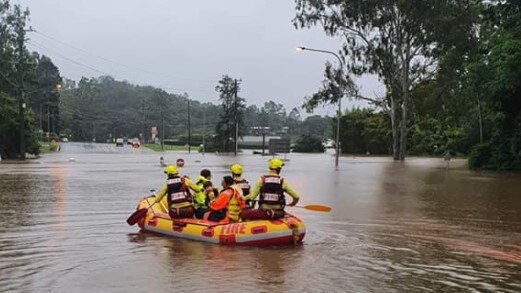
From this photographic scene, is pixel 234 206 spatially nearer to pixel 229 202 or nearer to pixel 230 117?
pixel 229 202

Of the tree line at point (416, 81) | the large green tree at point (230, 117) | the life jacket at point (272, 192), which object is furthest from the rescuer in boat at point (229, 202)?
the large green tree at point (230, 117)

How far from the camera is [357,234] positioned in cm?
1218

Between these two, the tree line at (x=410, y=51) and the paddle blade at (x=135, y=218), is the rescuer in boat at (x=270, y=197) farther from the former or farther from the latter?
the tree line at (x=410, y=51)

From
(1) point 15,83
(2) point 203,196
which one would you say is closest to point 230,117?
(1) point 15,83

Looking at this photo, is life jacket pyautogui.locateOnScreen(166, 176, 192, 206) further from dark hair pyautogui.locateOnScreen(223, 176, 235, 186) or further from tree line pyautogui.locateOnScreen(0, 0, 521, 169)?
tree line pyautogui.locateOnScreen(0, 0, 521, 169)

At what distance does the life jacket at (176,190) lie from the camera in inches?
461

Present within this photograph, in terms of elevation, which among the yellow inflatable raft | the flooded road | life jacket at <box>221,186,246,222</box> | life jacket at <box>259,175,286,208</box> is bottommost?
the flooded road

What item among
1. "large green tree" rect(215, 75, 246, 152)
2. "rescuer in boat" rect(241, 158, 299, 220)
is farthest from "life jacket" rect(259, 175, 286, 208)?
"large green tree" rect(215, 75, 246, 152)

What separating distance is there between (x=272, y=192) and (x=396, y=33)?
41280mm

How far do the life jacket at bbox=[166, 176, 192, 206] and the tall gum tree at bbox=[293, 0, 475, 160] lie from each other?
38.0 metres

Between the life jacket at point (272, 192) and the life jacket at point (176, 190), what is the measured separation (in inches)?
64.3

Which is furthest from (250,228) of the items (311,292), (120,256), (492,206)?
(492,206)

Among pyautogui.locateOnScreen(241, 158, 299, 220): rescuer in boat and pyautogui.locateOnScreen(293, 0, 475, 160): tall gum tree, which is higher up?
pyautogui.locateOnScreen(293, 0, 475, 160): tall gum tree

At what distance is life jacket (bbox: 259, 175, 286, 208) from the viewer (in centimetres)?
1108
